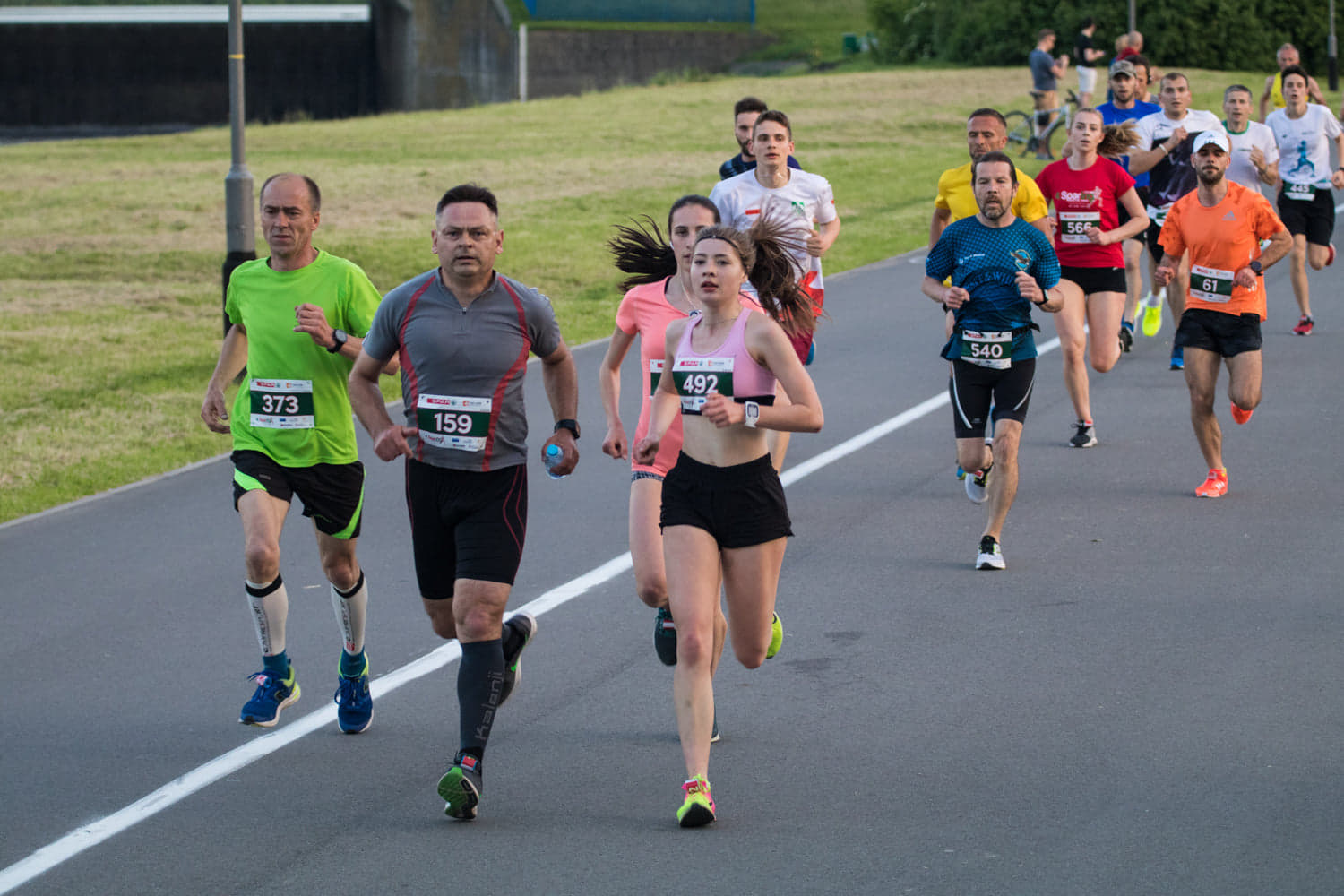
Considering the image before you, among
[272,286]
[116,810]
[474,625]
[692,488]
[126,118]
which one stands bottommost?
[116,810]

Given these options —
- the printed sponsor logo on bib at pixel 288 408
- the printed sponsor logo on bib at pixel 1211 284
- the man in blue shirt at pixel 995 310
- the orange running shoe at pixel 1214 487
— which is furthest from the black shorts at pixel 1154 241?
the printed sponsor logo on bib at pixel 288 408

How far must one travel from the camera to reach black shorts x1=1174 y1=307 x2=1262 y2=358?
10977 mm

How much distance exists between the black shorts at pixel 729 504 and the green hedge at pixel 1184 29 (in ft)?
182

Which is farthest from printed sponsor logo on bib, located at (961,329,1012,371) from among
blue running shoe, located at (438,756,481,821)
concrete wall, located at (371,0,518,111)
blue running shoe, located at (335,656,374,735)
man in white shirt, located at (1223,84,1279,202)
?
concrete wall, located at (371,0,518,111)

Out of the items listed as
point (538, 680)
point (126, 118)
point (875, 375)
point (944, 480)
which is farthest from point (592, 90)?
point (538, 680)

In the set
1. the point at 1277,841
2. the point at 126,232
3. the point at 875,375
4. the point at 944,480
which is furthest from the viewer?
the point at 126,232

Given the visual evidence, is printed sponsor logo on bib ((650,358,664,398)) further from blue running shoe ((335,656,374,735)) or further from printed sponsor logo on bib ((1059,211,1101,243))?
printed sponsor logo on bib ((1059,211,1101,243))

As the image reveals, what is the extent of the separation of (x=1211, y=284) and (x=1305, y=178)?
21.4 ft

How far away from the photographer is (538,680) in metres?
7.84

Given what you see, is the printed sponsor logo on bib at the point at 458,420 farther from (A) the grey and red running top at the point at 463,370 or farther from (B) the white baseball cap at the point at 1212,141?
(B) the white baseball cap at the point at 1212,141

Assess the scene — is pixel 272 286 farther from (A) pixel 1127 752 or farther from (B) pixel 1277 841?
(B) pixel 1277 841

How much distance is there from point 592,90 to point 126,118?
15.8m

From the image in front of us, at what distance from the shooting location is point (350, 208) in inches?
1144

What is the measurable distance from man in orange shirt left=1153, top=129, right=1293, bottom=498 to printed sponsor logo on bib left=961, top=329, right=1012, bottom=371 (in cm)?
174
